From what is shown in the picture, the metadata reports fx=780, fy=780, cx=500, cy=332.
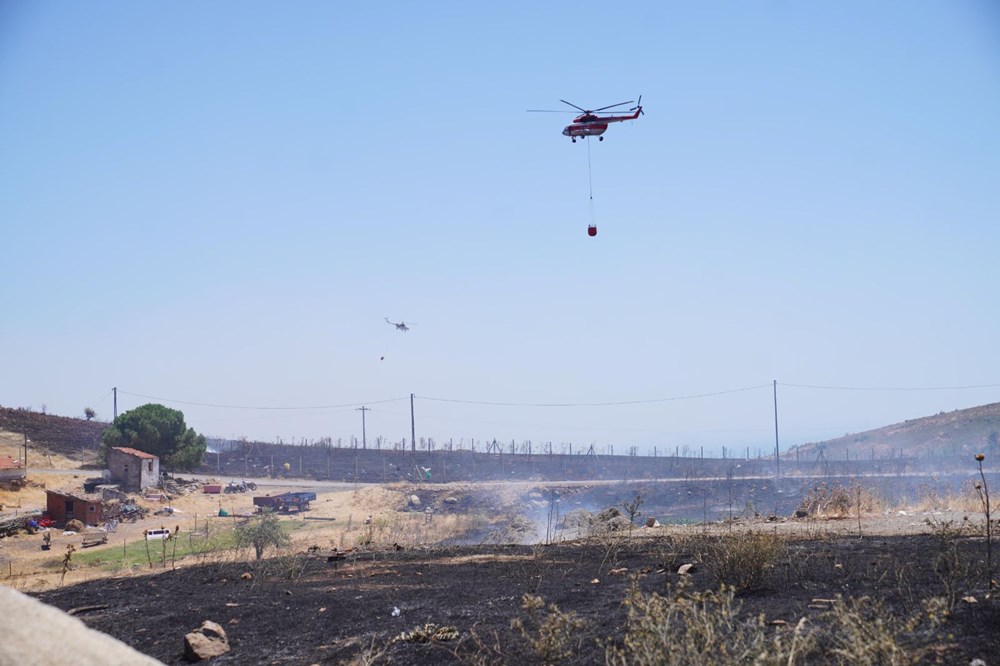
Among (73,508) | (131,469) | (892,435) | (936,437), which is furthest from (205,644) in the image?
(892,435)

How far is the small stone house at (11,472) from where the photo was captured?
41.7m

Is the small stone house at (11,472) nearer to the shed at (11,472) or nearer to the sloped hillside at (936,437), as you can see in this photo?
the shed at (11,472)

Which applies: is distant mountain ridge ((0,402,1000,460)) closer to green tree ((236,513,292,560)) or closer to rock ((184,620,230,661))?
green tree ((236,513,292,560))

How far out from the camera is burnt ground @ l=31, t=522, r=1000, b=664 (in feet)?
23.6

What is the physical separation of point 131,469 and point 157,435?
718 cm

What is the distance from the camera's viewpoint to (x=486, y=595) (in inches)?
406

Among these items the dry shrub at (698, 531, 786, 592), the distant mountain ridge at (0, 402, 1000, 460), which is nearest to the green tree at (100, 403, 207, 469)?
the distant mountain ridge at (0, 402, 1000, 460)

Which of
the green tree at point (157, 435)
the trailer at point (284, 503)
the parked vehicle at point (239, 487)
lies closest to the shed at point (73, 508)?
the trailer at point (284, 503)

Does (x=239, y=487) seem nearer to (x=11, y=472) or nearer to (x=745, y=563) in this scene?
(x=11, y=472)

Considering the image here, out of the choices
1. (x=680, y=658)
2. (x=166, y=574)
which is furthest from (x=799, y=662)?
(x=166, y=574)

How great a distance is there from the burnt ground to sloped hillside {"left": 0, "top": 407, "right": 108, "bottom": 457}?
55361 millimetres

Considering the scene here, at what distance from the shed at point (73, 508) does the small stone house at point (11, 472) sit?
23.5 feet

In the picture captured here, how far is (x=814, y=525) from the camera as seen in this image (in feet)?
59.9

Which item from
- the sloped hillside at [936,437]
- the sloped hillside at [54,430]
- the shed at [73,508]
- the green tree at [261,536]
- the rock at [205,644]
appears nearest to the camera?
the rock at [205,644]
